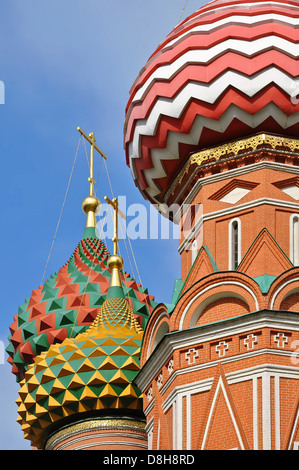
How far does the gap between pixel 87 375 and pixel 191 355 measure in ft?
14.9

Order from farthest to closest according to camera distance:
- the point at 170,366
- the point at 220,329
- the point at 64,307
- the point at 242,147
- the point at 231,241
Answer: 1. the point at 64,307
2. the point at 242,147
3. the point at 231,241
4. the point at 170,366
5. the point at 220,329

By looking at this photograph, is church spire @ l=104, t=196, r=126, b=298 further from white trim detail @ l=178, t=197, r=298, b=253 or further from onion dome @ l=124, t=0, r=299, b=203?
white trim detail @ l=178, t=197, r=298, b=253

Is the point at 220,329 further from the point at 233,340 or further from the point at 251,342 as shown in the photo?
the point at 251,342

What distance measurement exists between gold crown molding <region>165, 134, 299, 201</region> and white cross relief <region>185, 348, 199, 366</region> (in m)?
2.97

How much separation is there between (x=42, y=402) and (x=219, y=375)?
5801 millimetres

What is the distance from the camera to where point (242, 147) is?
19.1 metres

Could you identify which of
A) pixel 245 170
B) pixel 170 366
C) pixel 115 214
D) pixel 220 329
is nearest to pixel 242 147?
pixel 245 170

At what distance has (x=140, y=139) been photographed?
1992 centimetres

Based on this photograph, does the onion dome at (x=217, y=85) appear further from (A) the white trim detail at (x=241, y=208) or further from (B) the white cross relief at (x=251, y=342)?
(B) the white cross relief at (x=251, y=342)

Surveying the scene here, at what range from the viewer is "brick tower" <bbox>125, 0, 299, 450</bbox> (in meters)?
17.1

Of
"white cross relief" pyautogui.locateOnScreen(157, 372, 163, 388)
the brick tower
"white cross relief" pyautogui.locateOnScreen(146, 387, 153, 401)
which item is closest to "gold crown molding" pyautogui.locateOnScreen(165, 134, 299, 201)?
the brick tower

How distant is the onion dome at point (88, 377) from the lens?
2189 cm

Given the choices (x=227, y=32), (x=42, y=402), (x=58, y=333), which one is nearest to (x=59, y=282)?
(x=58, y=333)

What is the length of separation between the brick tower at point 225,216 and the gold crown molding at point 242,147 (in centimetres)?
1
